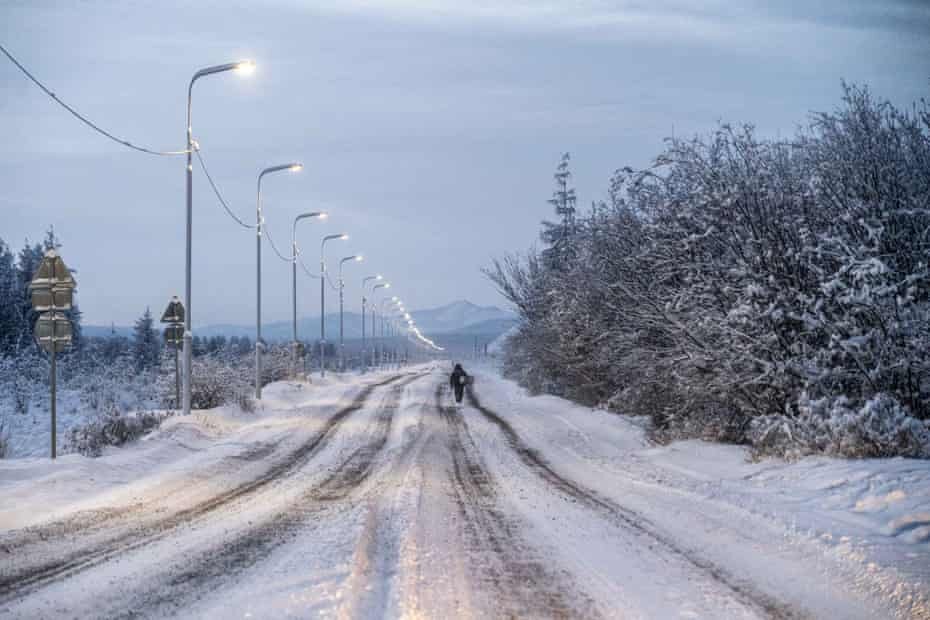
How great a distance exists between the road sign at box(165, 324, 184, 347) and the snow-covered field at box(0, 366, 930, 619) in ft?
35.2

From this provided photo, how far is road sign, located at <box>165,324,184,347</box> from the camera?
26.6 metres

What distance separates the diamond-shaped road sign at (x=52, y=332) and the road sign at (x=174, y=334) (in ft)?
35.5

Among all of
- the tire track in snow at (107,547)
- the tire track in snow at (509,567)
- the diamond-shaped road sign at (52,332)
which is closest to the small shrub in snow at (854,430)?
the tire track in snow at (509,567)

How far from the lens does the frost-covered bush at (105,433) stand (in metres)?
15.9

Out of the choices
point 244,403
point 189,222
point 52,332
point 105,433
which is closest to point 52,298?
point 52,332

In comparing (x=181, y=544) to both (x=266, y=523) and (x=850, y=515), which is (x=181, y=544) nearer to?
(x=266, y=523)

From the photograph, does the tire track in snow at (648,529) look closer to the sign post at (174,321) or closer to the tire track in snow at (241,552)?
the tire track in snow at (241,552)

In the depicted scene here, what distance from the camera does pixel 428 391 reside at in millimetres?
40156

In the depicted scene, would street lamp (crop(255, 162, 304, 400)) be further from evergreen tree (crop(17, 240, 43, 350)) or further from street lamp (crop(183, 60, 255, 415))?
evergreen tree (crop(17, 240, 43, 350))

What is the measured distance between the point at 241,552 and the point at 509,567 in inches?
109

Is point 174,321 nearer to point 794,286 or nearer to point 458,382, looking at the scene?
point 458,382

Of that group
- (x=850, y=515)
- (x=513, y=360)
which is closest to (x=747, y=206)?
(x=850, y=515)

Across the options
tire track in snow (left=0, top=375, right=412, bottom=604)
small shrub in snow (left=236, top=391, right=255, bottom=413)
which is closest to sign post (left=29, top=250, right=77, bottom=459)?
tire track in snow (left=0, top=375, right=412, bottom=604)

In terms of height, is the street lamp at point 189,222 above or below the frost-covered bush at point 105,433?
above
